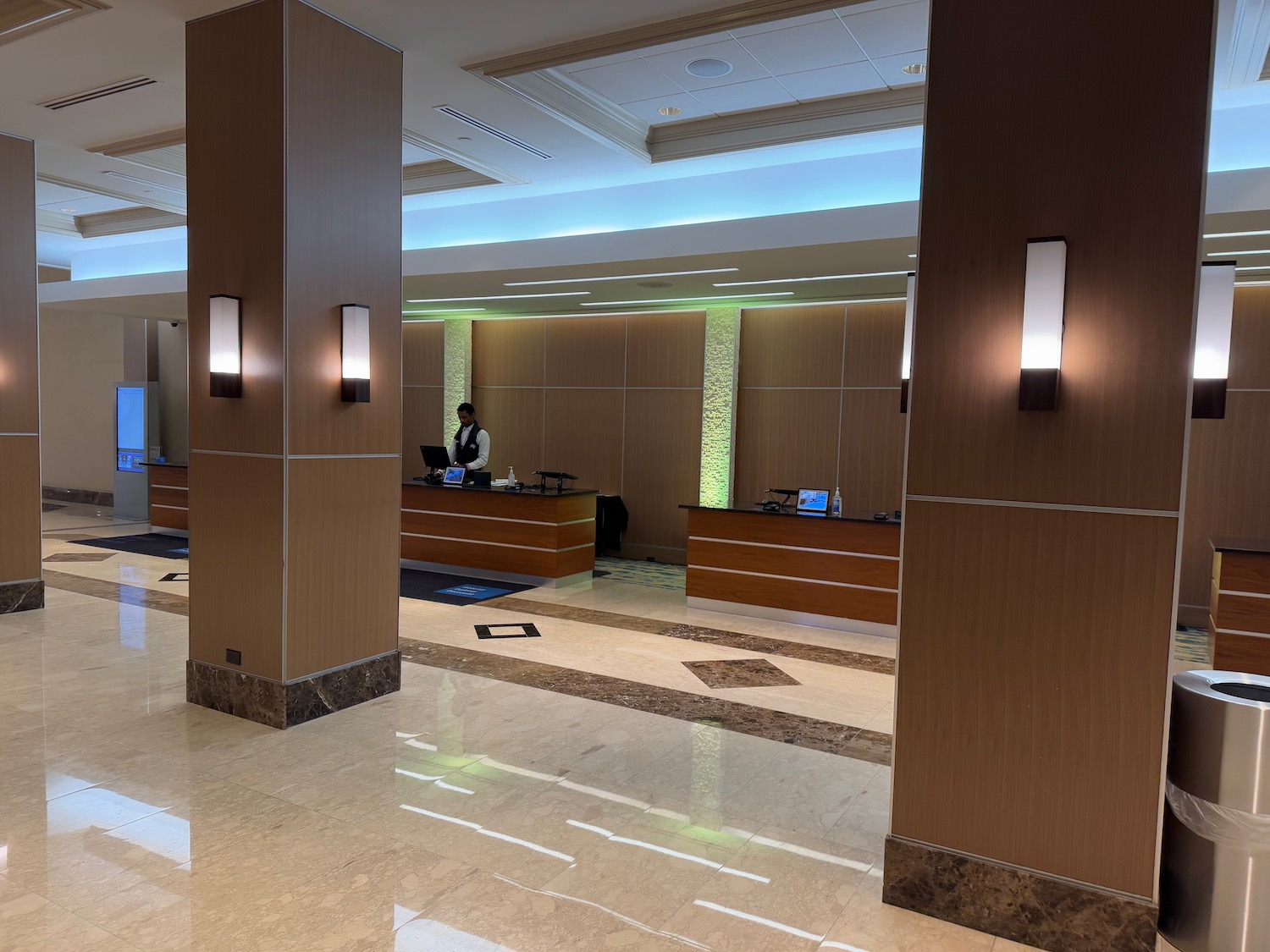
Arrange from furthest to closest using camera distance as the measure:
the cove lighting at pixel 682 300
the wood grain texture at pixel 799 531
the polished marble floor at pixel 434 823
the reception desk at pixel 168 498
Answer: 1. the reception desk at pixel 168 498
2. the cove lighting at pixel 682 300
3. the wood grain texture at pixel 799 531
4. the polished marble floor at pixel 434 823

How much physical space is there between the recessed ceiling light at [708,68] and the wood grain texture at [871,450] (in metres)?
5.00

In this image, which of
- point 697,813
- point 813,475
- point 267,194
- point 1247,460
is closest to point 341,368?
point 267,194

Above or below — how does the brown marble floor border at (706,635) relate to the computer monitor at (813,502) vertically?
below

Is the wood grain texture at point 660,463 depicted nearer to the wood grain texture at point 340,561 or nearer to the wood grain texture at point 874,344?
the wood grain texture at point 874,344

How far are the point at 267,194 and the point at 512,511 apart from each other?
5.02 meters

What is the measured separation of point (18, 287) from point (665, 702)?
6.13 meters

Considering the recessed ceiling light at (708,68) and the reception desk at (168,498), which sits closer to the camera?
the recessed ceiling light at (708,68)

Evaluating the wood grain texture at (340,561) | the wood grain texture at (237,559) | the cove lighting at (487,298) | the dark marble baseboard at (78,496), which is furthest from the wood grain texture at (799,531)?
the dark marble baseboard at (78,496)

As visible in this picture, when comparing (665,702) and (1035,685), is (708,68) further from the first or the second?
(1035,685)

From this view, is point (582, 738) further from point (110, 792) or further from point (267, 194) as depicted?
point (267, 194)

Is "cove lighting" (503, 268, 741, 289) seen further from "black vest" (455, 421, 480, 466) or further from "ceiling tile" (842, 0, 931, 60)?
"ceiling tile" (842, 0, 931, 60)

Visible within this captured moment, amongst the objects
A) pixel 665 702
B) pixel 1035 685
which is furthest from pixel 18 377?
pixel 1035 685

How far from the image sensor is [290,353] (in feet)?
14.6

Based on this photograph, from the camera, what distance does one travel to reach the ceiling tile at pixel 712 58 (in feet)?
16.6
